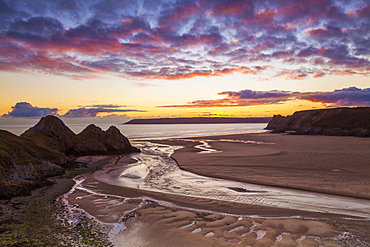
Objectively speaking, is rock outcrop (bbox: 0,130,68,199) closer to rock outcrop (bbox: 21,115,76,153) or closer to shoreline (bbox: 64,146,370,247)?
shoreline (bbox: 64,146,370,247)

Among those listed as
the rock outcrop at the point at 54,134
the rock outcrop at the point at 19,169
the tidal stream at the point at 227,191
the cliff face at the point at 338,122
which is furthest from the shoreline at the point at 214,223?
the cliff face at the point at 338,122

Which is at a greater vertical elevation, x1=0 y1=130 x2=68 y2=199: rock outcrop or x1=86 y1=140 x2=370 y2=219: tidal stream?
x1=0 y1=130 x2=68 y2=199: rock outcrop

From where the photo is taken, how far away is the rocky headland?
11.8 meters

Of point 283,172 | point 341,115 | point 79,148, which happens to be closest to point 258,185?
point 283,172

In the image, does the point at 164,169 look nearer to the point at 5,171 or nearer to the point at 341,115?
the point at 5,171

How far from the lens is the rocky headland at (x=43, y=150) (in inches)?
464

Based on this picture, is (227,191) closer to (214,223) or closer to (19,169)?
(214,223)

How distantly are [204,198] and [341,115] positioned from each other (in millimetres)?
72768

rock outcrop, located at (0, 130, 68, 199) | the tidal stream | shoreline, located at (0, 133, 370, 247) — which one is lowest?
the tidal stream

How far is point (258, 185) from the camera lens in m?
13.3

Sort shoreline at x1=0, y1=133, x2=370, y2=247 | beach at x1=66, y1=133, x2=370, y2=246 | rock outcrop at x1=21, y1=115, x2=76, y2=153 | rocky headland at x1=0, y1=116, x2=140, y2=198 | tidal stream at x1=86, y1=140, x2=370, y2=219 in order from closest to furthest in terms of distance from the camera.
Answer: shoreline at x1=0, y1=133, x2=370, y2=247 → beach at x1=66, y1=133, x2=370, y2=246 → tidal stream at x1=86, y1=140, x2=370, y2=219 → rocky headland at x1=0, y1=116, x2=140, y2=198 → rock outcrop at x1=21, y1=115, x2=76, y2=153

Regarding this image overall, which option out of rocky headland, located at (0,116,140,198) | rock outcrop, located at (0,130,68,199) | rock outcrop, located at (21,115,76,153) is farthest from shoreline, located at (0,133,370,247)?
rock outcrop, located at (21,115,76,153)

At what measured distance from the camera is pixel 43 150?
1839 centimetres

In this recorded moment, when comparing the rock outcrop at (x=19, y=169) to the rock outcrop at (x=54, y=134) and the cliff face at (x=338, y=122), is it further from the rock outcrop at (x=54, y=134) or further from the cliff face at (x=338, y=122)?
the cliff face at (x=338, y=122)
